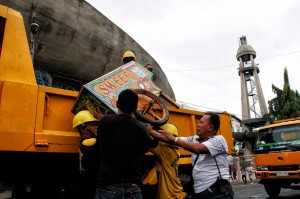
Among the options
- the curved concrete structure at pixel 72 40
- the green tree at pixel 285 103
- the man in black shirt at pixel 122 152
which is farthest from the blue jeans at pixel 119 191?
the green tree at pixel 285 103

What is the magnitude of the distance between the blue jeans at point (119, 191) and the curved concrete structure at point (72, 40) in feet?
32.4

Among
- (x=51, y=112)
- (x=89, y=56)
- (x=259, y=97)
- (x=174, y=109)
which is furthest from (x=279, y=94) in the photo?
(x=51, y=112)

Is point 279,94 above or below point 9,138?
above

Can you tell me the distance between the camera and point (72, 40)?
14000mm

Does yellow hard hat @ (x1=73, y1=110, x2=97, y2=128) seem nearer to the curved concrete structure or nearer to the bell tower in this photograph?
the curved concrete structure

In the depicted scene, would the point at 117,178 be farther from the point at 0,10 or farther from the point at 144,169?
the point at 0,10

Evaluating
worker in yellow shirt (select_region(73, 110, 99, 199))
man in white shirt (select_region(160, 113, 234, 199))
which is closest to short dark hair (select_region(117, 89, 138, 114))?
worker in yellow shirt (select_region(73, 110, 99, 199))

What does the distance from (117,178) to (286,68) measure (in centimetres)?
3022

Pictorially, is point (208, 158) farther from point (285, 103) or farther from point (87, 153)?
point (285, 103)

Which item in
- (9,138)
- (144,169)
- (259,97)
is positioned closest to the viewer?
(9,138)

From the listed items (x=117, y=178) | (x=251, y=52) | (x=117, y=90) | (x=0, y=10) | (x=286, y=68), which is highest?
(x=251, y=52)

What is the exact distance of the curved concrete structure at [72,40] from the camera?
1257cm

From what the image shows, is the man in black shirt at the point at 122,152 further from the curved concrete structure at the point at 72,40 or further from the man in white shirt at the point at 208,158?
the curved concrete structure at the point at 72,40

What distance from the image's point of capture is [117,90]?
3.65 meters
